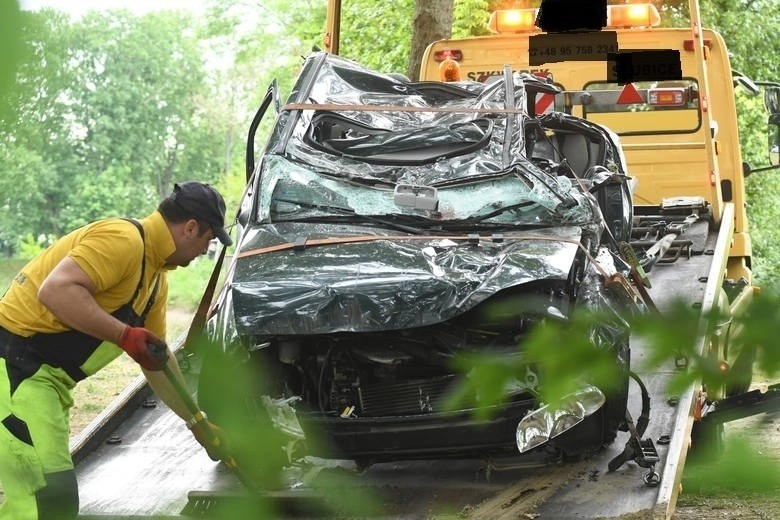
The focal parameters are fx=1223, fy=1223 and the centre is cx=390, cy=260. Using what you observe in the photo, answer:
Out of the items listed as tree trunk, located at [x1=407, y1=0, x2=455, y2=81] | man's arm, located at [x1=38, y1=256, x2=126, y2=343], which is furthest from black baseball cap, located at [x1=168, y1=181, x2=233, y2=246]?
tree trunk, located at [x1=407, y1=0, x2=455, y2=81]

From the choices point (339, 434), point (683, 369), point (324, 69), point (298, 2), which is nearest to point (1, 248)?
point (683, 369)

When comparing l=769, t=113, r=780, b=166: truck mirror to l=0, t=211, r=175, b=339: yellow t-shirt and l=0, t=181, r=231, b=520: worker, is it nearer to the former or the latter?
l=0, t=181, r=231, b=520: worker

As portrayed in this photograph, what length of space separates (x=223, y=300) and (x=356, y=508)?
114 inches

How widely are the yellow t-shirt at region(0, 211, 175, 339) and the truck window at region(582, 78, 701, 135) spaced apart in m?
4.51

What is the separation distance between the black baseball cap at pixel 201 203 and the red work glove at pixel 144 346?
563 mm

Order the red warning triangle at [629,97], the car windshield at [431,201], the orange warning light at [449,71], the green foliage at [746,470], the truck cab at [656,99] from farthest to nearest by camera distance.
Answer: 1. the orange warning light at [449,71]
2. the red warning triangle at [629,97]
3. the truck cab at [656,99]
4. the car windshield at [431,201]
5. the green foliage at [746,470]

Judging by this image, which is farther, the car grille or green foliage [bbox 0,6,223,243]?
the car grille

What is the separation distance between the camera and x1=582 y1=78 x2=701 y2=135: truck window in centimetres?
797

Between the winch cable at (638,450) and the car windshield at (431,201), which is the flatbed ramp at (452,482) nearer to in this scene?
the winch cable at (638,450)

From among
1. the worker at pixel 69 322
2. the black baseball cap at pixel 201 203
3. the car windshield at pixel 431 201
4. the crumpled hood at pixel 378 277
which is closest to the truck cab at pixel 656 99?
the car windshield at pixel 431 201

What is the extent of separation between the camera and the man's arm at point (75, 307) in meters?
3.92

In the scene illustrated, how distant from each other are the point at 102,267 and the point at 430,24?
766 centimetres

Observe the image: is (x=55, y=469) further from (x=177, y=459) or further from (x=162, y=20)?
(x=162, y=20)

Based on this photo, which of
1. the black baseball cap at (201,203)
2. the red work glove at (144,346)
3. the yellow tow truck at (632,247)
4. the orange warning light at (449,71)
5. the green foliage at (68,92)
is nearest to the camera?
the green foliage at (68,92)
